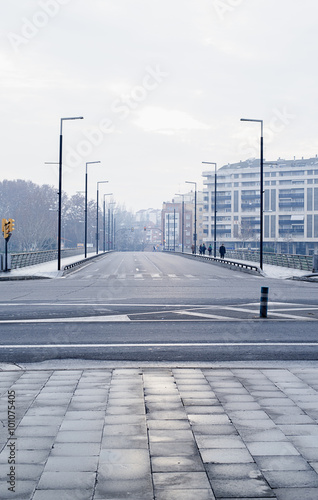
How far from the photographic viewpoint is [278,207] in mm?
140750

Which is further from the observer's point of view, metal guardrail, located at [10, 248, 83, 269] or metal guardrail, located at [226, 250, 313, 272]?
metal guardrail, located at [10, 248, 83, 269]

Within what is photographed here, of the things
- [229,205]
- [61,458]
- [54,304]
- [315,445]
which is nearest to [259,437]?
[315,445]

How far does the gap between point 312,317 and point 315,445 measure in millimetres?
10408

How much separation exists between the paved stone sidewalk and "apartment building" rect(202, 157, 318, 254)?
128m

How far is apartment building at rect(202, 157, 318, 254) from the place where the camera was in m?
138

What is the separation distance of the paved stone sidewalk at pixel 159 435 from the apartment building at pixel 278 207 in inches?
5033

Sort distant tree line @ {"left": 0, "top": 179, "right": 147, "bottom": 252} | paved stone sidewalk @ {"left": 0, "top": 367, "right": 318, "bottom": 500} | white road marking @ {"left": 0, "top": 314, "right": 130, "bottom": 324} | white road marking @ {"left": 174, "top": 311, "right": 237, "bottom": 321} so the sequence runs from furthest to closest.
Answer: distant tree line @ {"left": 0, "top": 179, "right": 147, "bottom": 252}
white road marking @ {"left": 174, "top": 311, "right": 237, "bottom": 321}
white road marking @ {"left": 0, "top": 314, "right": 130, "bottom": 324}
paved stone sidewalk @ {"left": 0, "top": 367, "right": 318, "bottom": 500}

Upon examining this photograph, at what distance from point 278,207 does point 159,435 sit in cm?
13904

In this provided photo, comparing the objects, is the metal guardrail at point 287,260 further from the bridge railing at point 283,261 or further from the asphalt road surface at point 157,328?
the asphalt road surface at point 157,328

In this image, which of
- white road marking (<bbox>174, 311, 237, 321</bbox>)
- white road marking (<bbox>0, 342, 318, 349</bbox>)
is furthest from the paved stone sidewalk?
white road marking (<bbox>174, 311, 237, 321</bbox>)

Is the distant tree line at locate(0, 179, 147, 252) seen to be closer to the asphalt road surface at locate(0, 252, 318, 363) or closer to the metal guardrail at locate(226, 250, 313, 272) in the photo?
the metal guardrail at locate(226, 250, 313, 272)

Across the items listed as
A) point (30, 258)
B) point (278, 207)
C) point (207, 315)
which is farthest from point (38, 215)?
point (207, 315)

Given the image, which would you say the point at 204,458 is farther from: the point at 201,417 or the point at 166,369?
the point at 166,369

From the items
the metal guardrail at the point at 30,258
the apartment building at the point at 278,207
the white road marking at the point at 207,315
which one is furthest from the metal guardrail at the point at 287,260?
the apartment building at the point at 278,207
